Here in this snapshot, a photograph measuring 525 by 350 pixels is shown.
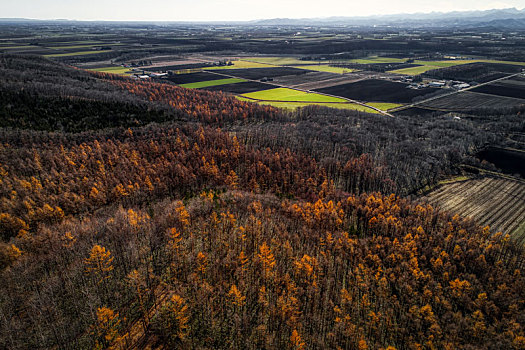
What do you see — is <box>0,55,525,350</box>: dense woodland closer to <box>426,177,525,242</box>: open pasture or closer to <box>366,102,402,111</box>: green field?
<box>426,177,525,242</box>: open pasture

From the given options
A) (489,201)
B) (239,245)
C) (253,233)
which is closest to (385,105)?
(489,201)

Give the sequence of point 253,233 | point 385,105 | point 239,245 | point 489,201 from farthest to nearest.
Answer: point 385,105, point 489,201, point 253,233, point 239,245

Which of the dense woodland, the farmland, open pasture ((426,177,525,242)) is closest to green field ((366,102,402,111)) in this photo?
the farmland

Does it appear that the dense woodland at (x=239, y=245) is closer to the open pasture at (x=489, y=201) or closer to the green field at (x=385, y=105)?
the open pasture at (x=489, y=201)

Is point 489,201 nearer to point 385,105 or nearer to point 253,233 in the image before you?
point 253,233

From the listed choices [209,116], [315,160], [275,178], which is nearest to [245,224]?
[275,178]

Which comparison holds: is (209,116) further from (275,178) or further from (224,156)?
(275,178)

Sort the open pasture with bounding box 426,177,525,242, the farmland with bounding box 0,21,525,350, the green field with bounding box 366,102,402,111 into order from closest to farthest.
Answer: the farmland with bounding box 0,21,525,350
the open pasture with bounding box 426,177,525,242
the green field with bounding box 366,102,402,111

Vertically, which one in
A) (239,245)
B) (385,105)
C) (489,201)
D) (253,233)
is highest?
(385,105)
